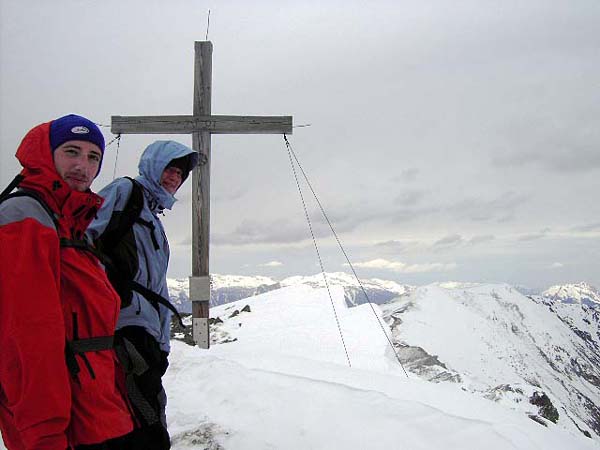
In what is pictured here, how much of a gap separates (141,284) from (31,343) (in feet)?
3.68

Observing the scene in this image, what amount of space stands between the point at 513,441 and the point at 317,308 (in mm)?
10658

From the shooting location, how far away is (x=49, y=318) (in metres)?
1.81

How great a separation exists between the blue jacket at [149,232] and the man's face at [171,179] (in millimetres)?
97

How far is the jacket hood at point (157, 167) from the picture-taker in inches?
129

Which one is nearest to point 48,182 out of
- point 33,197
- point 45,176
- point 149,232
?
point 45,176

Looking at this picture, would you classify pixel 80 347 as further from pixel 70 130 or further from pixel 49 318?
pixel 70 130

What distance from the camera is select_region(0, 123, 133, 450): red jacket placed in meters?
1.75

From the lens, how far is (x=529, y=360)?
20.1 metres

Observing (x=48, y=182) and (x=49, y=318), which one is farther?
(x=48, y=182)

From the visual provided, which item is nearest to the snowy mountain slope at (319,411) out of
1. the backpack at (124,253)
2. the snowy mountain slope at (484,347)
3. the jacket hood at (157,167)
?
the backpack at (124,253)

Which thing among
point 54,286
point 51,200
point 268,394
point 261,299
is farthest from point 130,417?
point 261,299

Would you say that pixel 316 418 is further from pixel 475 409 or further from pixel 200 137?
pixel 200 137

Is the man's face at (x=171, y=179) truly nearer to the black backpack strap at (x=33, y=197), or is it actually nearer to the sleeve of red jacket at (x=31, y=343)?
the black backpack strap at (x=33, y=197)

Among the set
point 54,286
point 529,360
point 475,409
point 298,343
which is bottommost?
point 529,360
